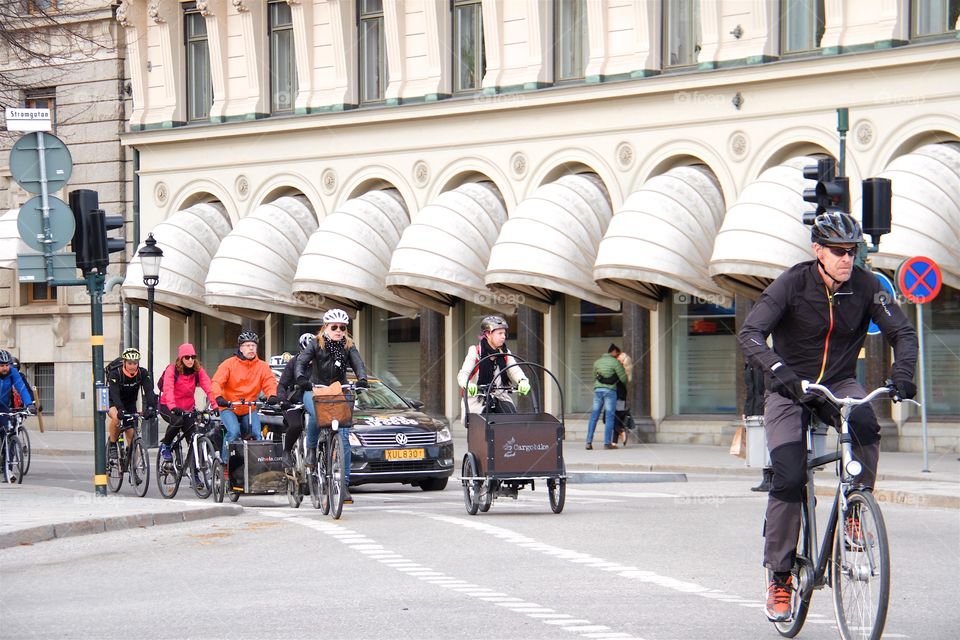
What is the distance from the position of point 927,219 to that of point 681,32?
257 inches

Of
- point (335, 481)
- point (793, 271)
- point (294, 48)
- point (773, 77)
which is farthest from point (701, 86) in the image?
point (793, 271)

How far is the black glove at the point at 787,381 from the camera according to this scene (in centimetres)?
820

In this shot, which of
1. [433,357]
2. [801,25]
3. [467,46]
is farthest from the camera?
[433,357]

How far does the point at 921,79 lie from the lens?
27.9 m

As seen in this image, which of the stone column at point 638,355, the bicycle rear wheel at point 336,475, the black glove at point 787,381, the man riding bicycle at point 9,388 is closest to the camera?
the black glove at point 787,381

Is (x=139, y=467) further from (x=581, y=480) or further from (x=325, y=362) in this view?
(x=581, y=480)

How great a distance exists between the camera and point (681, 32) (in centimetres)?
3141

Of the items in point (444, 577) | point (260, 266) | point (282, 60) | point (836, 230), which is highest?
point (282, 60)

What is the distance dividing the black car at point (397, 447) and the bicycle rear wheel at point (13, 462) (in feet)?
14.5

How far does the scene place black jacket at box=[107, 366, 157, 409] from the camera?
68.3 feet

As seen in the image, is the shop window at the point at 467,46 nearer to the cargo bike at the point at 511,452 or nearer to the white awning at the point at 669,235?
the white awning at the point at 669,235

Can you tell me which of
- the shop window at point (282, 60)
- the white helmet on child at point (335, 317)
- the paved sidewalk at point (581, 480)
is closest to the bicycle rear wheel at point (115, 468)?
the paved sidewalk at point (581, 480)

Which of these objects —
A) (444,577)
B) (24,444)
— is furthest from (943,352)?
(444,577)

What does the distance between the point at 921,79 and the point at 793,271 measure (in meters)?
20.4
